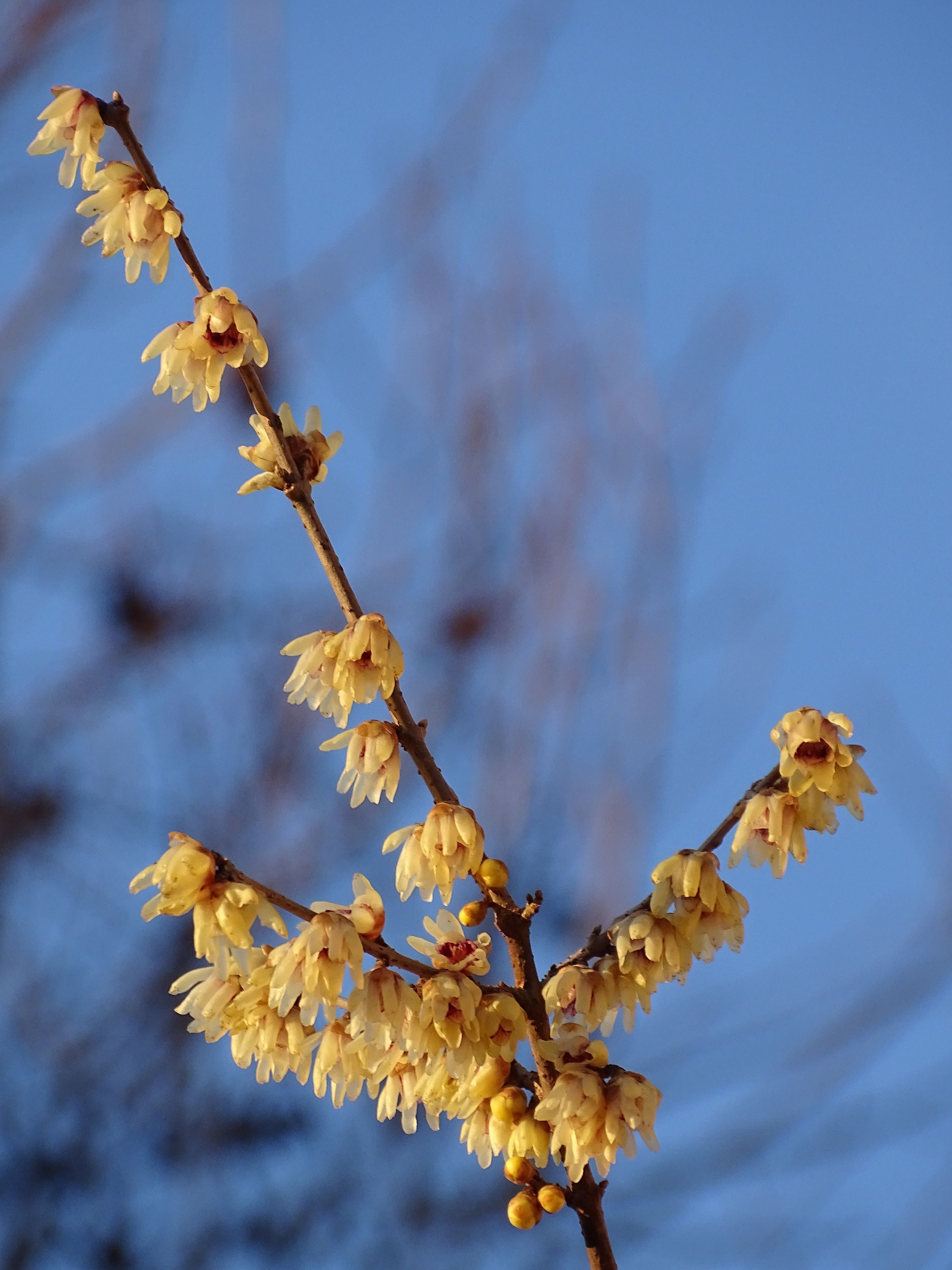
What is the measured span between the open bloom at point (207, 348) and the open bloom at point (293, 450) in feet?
0.22

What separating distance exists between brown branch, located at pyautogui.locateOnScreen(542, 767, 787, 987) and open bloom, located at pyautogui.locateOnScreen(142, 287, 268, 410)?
0.75m

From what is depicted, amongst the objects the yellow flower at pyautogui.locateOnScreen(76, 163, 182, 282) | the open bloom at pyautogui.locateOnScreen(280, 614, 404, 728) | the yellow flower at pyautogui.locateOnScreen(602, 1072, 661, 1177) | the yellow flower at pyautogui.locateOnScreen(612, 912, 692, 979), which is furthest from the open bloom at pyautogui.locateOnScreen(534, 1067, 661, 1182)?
the yellow flower at pyautogui.locateOnScreen(76, 163, 182, 282)

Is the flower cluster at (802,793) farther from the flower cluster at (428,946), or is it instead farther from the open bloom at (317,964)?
the open bloom at (317,964)

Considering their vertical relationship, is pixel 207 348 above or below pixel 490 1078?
above

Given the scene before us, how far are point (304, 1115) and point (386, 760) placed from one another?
87.5 inches

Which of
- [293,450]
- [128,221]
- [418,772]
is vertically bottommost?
[418,772]

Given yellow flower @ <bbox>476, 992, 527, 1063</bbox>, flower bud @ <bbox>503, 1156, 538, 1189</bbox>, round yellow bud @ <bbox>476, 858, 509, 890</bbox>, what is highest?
round yellow bud @ <bbox>476, 858, 509, 890</bbox>

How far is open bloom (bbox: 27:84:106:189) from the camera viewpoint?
59.1 inches

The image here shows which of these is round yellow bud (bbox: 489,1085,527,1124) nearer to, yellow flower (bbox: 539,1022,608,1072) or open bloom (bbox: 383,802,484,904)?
yellow flower (bbox: 539,1022,608,1072)

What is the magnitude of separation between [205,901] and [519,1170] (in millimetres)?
453

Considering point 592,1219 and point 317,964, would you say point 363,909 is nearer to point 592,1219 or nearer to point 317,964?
point 317,964

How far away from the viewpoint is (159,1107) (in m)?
3.24

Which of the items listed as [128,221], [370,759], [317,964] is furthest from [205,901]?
[128,221]

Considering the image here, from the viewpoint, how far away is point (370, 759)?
1.48 metres
